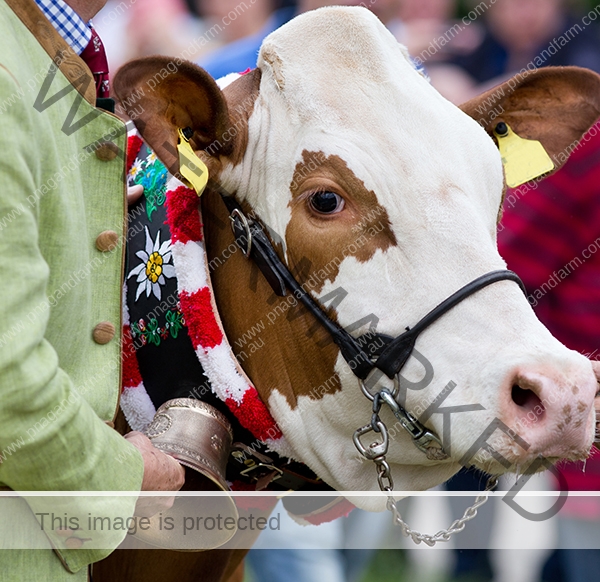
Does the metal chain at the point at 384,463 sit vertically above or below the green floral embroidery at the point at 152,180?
below

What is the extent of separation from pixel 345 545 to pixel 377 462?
329 cm

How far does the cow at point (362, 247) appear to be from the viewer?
6.54 ft

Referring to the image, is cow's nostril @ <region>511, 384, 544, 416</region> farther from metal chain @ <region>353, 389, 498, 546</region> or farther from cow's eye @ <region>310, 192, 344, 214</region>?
cow's eye @ <region>310, 192, 344, 214</region>

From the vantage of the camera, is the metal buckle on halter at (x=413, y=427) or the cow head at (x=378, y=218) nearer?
the cow head at (x=378, y=218)

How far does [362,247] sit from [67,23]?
0.85 meters

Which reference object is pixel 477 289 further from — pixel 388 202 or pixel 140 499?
pixel 140 499

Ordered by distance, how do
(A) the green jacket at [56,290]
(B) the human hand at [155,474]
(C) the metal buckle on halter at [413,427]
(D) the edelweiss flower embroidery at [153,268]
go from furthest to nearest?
(D) the edelweiss flower embroidery at [153,268] < (C) the metal buckle on halter at [413,427] < (B) the human hand at [155,474] < (A) the green jacket at [56,290]

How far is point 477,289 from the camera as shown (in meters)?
2.07

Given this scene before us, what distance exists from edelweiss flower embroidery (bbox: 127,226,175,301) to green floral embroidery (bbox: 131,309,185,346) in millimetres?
65

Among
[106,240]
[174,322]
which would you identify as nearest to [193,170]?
[106,240]

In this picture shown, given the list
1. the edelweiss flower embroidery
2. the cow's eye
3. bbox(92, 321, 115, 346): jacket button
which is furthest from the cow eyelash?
bbox(92, 321, 115, 346): jacket button

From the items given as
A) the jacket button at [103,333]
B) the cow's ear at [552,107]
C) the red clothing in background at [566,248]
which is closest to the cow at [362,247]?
the jacket button at [103,333]

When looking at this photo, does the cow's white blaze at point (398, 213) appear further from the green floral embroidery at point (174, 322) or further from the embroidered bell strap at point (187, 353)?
the green floral embroidery at point (174, 322)

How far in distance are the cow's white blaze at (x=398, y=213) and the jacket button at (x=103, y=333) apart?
0.48 metres
